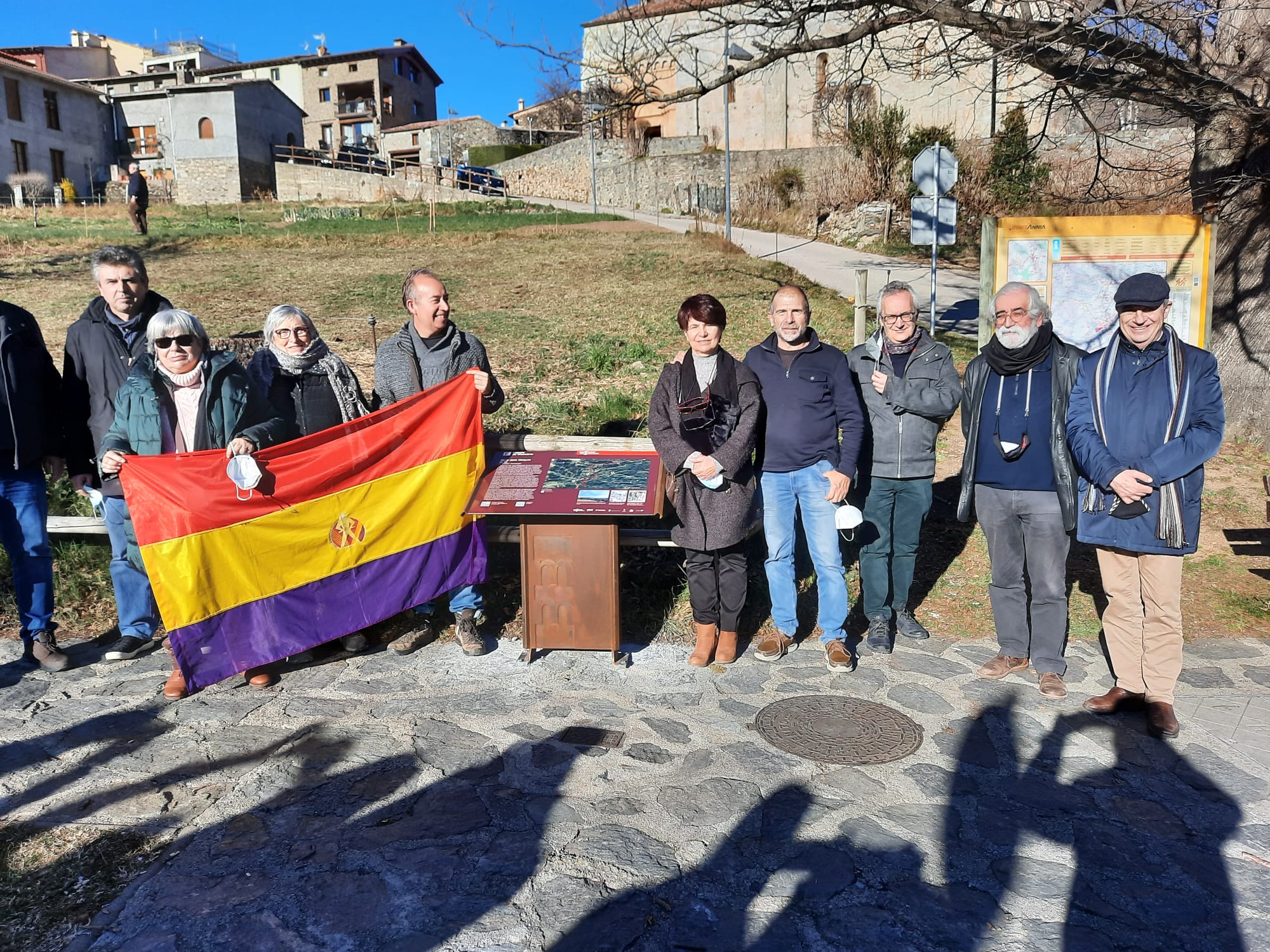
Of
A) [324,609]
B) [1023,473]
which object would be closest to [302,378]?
[324,609]

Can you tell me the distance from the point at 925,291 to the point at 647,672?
15329 mm

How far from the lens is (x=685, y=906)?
326cm

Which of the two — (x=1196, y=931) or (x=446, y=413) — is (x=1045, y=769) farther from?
(x=446, y=413)

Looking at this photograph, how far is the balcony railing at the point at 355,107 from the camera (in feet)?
218

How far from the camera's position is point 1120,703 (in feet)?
15.3

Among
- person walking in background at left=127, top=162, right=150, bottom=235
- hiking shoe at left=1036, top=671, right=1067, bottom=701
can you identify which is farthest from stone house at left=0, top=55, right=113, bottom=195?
hiking shoe at left=1036, top=671, right=1067, bottom=701

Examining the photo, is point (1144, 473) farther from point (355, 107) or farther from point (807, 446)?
point (355, 107)

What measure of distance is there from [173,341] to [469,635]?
2253 millimetres

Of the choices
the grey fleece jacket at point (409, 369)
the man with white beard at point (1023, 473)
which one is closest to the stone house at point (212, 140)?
the grey fleece jacket at point (409, 369)

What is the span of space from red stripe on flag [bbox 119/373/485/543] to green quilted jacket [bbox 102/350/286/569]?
0.42 ft

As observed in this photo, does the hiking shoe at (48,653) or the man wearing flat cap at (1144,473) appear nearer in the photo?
the man wearing flat cap at (1144,473)

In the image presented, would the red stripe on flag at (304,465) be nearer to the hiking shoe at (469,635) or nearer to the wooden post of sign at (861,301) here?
the hiking shoe at (469,635)

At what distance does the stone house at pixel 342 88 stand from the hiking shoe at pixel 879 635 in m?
65.7

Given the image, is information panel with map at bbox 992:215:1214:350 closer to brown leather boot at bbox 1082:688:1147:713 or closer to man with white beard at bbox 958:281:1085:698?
man with white beard at bbox 958:281:1085:698
